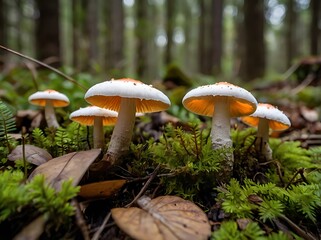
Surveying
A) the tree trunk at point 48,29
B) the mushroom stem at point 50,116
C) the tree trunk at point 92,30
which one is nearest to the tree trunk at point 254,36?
the tree trunk at point 48,29

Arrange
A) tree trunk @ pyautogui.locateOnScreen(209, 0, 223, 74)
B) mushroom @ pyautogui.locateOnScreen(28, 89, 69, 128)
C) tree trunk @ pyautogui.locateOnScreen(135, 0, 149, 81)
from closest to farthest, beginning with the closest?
mushroom @ pyautogui.locateOnScreen(28, 89, 69, 128) → tree trunk @ pyautogui.locateOnScreen(135, 0, 149, 81) → tree trunk @ pyautogui.locateOnScreen(209, 0, 223, 74)

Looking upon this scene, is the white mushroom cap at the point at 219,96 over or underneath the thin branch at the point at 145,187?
over

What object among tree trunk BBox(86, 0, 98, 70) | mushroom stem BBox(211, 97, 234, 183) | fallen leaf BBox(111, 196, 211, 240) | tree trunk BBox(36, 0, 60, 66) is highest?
tree trunk BBox(86, 0, 98, 70)

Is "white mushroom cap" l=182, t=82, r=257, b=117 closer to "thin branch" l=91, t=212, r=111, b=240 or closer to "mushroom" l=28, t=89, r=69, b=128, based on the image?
"thin branch" l=91, t=212, r=111, b=240

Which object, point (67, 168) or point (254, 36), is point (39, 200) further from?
point (254, 36)

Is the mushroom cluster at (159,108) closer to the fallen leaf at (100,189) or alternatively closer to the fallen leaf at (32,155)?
the fallen leaf at (100,189)

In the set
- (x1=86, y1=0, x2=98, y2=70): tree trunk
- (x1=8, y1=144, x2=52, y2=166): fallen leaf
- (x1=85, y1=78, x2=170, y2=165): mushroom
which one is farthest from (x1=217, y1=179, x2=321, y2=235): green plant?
(x1=86, y1=0, x2=98, y2=70): tree trunk
